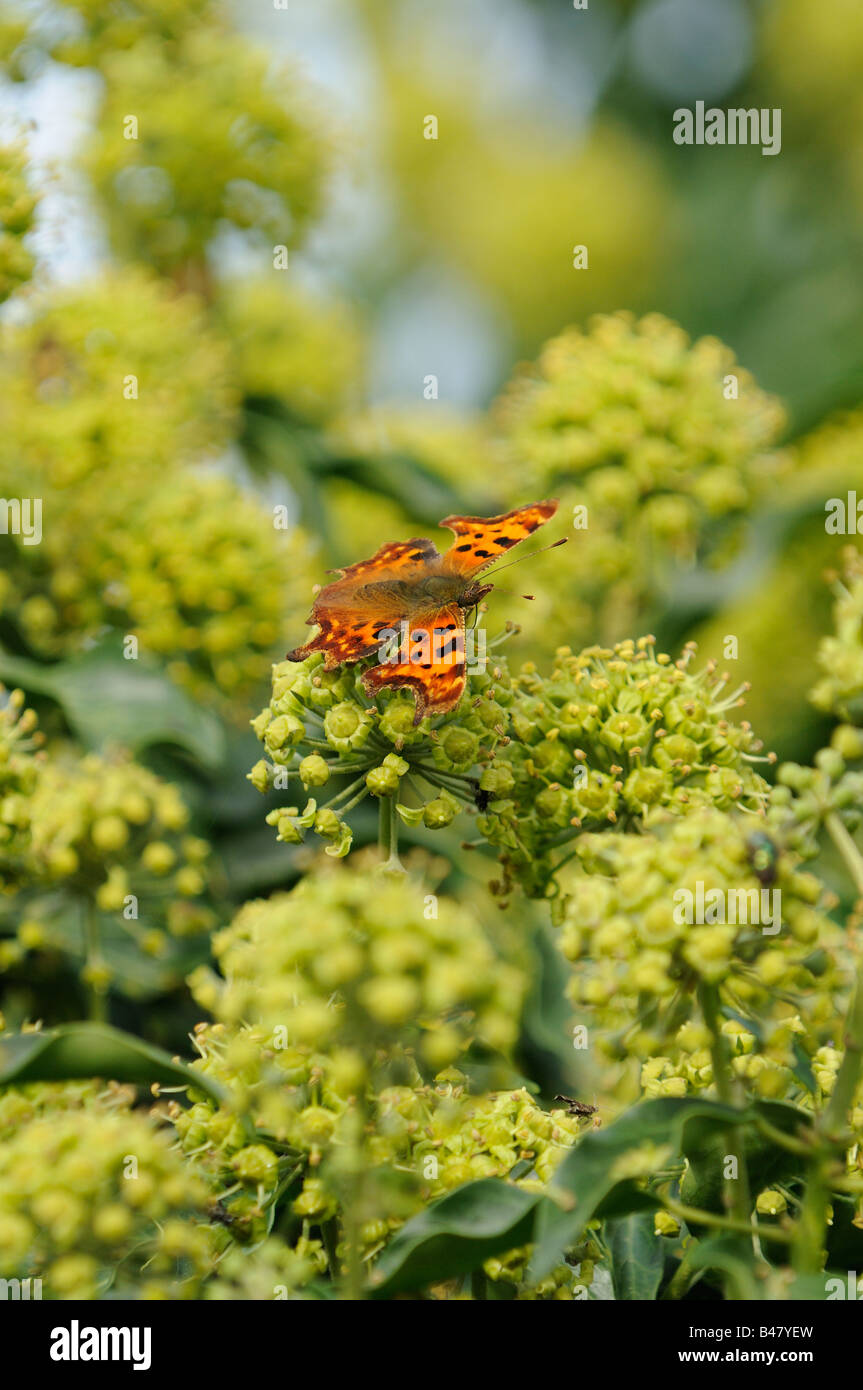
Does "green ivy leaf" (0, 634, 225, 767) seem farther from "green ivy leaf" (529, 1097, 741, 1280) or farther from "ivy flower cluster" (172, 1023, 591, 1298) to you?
"green ivy leaf" (529, 1097, 741, 1280)

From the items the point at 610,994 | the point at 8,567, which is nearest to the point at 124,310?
the point at 8,567

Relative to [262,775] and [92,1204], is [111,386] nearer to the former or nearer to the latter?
[262,775]

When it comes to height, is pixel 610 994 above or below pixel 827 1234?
above

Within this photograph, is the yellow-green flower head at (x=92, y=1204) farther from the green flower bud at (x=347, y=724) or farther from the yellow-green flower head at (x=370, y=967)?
the green flower bud at (x=347, y=724)

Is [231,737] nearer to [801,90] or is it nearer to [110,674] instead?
[110,674]

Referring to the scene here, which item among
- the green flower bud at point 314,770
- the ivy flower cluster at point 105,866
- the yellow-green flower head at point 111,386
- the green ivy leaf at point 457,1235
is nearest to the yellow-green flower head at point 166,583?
the yellow-green flower head at point 111,386

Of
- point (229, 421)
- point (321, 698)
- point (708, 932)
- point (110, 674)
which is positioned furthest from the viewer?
point (229, 421)

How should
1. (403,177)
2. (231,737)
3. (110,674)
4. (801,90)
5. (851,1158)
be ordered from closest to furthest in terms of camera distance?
→ (851,1158), (110,674), (231,737), (801,90), (403,177)

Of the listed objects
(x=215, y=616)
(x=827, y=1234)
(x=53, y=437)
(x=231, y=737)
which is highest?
(x=53, y=437)
